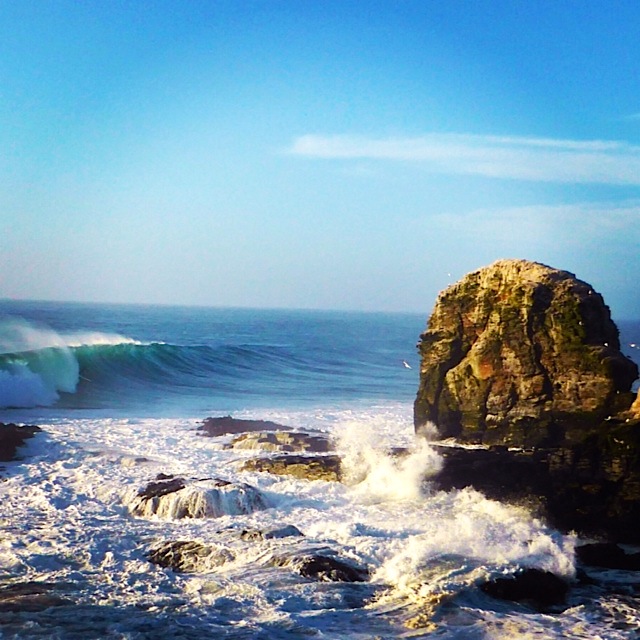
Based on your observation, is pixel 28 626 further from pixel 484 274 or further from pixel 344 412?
pixel 344 412

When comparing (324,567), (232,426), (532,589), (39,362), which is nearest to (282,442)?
(232,426)

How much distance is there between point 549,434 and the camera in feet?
60.3

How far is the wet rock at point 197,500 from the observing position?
14945 mm

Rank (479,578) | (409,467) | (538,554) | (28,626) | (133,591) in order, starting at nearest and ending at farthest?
(28,626) → (133,591) → (479,578) → (538,554) → (409,467)

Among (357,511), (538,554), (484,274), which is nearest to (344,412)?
(484,274)

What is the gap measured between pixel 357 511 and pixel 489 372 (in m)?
6.10

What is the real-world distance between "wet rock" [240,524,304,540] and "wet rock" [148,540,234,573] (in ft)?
2.59

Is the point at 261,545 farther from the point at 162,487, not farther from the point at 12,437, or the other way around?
the point at 12,437

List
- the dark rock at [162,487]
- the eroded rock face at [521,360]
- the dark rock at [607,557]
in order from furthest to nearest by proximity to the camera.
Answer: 1. the eroded rock face at [521,360]
2. the dark rock at [162,487]
3. the dark rock at [607,557]

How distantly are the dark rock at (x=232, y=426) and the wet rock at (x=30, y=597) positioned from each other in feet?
39.5

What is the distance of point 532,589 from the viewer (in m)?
11.8

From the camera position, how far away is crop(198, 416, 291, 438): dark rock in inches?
943

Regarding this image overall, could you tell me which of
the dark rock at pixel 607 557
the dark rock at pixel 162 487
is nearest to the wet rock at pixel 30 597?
the dark rock at pixel 162 487

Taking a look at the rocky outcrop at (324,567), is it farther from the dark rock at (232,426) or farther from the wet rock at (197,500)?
the dark rock at (232,426)
